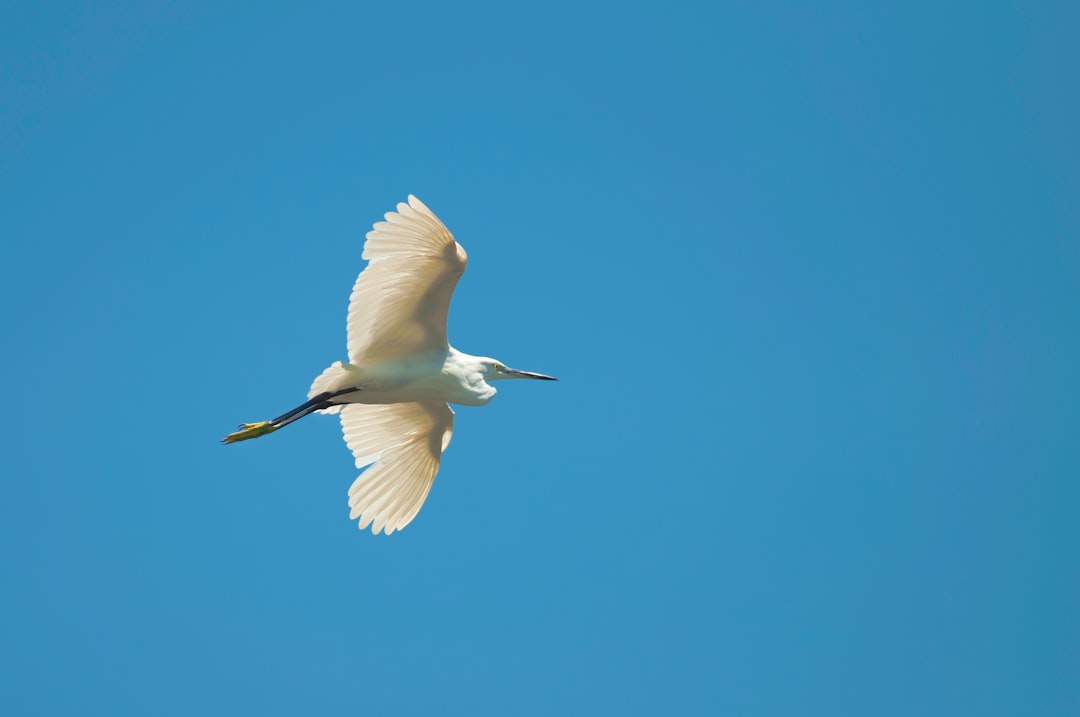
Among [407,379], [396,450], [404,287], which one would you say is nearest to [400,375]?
[407,379]

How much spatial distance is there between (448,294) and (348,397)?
4.49 feet

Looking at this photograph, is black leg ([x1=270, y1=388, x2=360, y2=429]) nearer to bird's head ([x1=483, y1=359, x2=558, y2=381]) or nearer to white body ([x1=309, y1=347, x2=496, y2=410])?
white body ([x1=309, y1=347, x2=496, y2=410])

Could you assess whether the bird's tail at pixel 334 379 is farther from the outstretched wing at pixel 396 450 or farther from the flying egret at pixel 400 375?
the outstretched wing at pixel 396 450

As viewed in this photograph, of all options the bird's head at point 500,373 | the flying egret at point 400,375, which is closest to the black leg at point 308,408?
the flying egret at point 400,375

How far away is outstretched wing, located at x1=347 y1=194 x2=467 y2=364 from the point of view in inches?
381

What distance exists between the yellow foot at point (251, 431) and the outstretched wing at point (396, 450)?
117 cm

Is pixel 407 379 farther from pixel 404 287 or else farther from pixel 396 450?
pixel 396 450

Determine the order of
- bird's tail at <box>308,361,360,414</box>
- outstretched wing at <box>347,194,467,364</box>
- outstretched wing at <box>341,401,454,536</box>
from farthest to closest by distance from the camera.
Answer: outstretched wing at <box>341,401,454,536</box> → bird's tail at <box>308,361,360,414</box> → outstretched wing at <box>347,194,467,364</box>

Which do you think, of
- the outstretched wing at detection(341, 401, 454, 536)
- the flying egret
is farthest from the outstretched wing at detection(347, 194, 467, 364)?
the outstretched wing at detection(341, 401, 454, 536)

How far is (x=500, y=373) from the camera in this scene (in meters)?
11.9

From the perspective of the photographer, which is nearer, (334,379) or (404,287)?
(404,287)

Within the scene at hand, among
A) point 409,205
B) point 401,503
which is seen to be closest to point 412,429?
point 401,503

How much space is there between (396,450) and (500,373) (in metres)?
1.25

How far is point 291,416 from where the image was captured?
10.7m
